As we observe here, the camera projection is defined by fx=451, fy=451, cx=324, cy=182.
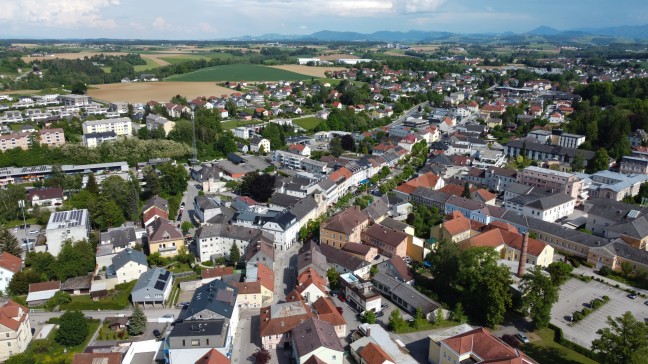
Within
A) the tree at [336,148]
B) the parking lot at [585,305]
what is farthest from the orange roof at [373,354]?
the tree at [336,148]

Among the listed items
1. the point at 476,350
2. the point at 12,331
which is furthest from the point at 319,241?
the point at 12,331

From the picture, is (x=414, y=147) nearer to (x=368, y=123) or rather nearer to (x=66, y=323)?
(x=368, y=123)

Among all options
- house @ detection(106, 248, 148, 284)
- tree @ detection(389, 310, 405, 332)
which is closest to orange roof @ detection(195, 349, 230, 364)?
tree @ detection(389, 310, 405, 332)

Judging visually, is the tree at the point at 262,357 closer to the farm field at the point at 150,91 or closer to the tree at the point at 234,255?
the tree at the point at 234,255

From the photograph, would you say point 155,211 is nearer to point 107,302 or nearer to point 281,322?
point 107,302

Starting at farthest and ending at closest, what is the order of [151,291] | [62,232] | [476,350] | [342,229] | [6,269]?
1. [342,229]
2. [62,232]
3. [6,269]
4. [151,291]
5. [476,350]
